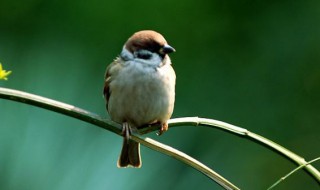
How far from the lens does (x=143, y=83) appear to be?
235 centimetres

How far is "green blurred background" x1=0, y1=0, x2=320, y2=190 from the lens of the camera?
8.39 ft

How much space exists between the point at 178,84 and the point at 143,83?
494 mm

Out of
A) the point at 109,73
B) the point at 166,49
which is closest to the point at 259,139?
the point at 166,49

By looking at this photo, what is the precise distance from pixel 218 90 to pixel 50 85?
2.47 ft

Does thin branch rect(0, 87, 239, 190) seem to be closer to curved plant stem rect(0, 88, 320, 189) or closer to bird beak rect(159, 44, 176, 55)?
curved plant stem rect(0, 88, 320, 189)

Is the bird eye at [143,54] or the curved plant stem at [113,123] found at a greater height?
the bird eye at [143,54]

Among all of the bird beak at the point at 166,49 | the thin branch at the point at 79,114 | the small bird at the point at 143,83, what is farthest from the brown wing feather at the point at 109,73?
the thin branch at the point at 79,114

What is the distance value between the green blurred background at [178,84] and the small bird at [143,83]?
19cm

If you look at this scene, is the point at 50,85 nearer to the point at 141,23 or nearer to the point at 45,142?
the point at 45,142

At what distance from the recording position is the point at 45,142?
99.2 inches

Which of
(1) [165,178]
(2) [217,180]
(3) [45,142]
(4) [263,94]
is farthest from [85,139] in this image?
(2) [217,180]

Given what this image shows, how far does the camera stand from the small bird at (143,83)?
236cm

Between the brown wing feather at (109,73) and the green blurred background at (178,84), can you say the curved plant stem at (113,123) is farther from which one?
the green blurred background at (178,84)

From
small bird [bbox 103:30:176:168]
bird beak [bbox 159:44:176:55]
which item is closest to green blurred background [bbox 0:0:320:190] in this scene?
small bird [bbox 103:30:176:168]
